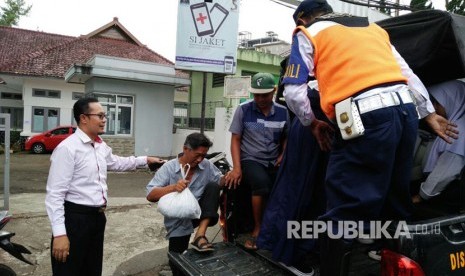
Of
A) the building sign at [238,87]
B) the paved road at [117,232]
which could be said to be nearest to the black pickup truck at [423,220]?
the paved road at [117,232]

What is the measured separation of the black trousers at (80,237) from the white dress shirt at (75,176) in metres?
0.07

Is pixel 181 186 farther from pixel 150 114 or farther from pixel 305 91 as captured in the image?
pixel 150 114

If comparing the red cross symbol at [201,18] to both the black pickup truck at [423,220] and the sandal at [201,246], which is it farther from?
the sandal at [201,246]

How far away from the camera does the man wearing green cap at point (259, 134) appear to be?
10.1ft

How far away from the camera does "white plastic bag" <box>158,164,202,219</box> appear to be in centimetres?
260

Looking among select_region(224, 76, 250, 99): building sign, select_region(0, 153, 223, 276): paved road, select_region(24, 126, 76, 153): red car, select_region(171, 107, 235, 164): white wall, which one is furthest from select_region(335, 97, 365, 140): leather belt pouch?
select_region(24, 126, 76, 153): red car

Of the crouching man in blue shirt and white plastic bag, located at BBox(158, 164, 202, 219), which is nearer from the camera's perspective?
white plastic bag, located at BBox(158, 164, 202, 219)

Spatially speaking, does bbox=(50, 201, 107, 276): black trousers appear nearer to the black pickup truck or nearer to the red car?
the black pickup truck

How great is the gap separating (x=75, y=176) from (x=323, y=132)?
5.43 feet

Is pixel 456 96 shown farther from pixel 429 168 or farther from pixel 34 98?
pixel 34 98

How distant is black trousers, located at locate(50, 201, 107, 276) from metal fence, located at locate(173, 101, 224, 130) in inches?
419

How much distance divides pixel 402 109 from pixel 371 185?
0.40m

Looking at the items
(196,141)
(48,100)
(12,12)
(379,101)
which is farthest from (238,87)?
(12,12)

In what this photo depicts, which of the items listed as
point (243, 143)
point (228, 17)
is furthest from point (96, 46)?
point (243, 143)
